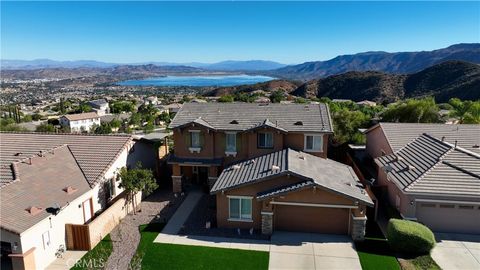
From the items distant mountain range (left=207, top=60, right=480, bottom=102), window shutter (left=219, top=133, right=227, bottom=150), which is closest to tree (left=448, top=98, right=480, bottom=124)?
window shutter (left=219, top=133, right=227, bottom=150)

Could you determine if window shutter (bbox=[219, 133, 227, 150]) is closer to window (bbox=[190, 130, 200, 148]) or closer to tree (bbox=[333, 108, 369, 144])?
window (bbox=[190, 130, 200, 148])

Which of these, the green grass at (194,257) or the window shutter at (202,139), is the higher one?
the window shutter at (202,139)

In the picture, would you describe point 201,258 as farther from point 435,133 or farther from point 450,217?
point 435,133

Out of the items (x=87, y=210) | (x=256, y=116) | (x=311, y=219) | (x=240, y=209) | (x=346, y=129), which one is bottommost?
(x=311, y=219)

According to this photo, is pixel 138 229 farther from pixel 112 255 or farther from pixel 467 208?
pixel 467 208

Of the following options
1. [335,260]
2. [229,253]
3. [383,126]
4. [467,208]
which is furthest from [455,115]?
[229,253]

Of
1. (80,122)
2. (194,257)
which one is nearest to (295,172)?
(194,257)

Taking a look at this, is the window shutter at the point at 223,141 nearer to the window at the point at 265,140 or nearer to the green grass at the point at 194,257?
the window at the point at 265,140

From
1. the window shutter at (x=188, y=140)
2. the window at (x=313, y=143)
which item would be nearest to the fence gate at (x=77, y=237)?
the window shutter at (x=188, y=140)
